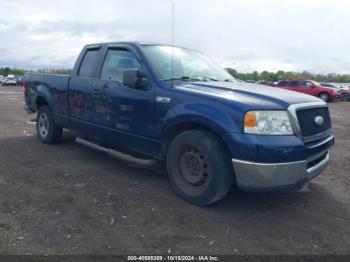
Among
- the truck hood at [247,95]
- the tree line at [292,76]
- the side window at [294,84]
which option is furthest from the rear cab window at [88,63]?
the tree line at [292,76]

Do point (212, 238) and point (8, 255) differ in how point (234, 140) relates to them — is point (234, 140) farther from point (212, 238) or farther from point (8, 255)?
point (8, 255)

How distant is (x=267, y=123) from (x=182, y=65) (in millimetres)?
1736

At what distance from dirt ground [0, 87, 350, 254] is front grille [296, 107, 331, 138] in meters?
0.92

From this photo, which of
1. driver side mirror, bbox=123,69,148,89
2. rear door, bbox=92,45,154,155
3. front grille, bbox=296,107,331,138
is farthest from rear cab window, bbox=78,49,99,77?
front grille, bbox=296,107,331,138

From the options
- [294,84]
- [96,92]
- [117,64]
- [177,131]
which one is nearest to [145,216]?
[177,131]

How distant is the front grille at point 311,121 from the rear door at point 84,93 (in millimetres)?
3044

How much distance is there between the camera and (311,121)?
381 cm

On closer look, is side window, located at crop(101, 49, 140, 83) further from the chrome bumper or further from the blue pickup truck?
the chrome bumper

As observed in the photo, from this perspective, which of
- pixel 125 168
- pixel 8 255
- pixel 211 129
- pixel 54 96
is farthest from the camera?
pixel 54 96

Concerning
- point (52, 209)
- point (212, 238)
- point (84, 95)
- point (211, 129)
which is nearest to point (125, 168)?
point (84, 95)

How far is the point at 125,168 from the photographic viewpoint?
17.3 feet

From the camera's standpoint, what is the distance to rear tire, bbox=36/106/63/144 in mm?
6536

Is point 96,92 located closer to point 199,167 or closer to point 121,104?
point 121,104

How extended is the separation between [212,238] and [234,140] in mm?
978
